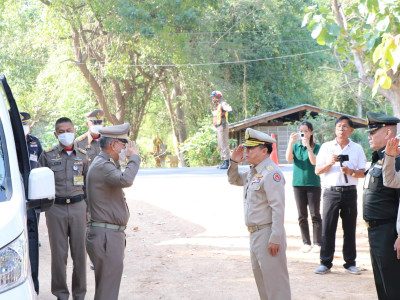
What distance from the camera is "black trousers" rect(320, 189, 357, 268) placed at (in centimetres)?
839

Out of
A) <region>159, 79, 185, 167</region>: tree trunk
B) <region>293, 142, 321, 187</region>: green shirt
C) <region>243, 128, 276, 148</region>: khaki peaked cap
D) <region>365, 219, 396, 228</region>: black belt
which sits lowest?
<region>365, 219, 396, 228</region>: black belt

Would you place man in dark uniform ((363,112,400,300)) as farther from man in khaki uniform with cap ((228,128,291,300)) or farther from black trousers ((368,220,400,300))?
man in khaki uniform with cap ((228,128,291,300))

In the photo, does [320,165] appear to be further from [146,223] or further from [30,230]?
[146,223]

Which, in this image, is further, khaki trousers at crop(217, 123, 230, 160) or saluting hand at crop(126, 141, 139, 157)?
khaki trousers at crop(217, 123, 230, 160)

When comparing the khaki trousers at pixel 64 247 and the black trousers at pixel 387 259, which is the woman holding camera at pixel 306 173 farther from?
the khaki trousers at pixel 64 247

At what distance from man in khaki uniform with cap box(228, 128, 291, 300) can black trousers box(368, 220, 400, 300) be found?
89cm

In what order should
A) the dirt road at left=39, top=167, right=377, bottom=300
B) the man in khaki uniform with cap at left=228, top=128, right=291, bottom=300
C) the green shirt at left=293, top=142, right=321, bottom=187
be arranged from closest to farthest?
the man in khaki uniform with cap at left=228, top=128, right=291, bottom=300
the dirt road at left=39, top=167, right=377, bottom=300
the green shirt at left=293, top=142, right=321, bottom=187

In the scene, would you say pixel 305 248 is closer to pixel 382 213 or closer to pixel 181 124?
pixel 382 213

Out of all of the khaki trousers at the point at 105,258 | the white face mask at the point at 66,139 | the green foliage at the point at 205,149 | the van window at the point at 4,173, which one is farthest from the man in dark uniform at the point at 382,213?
the green foliage at the point at 205,149

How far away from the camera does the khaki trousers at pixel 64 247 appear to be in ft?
22.6

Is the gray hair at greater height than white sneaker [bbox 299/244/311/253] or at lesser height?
greater

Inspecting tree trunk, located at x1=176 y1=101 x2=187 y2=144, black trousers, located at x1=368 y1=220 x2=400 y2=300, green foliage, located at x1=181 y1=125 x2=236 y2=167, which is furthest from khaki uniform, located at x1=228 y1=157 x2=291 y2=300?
tree trunk, located at x1=176 y1=101 x2=187 y2=144

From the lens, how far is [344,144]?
Result: 8.41 m

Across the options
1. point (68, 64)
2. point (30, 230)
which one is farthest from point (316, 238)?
point (68, 64)
